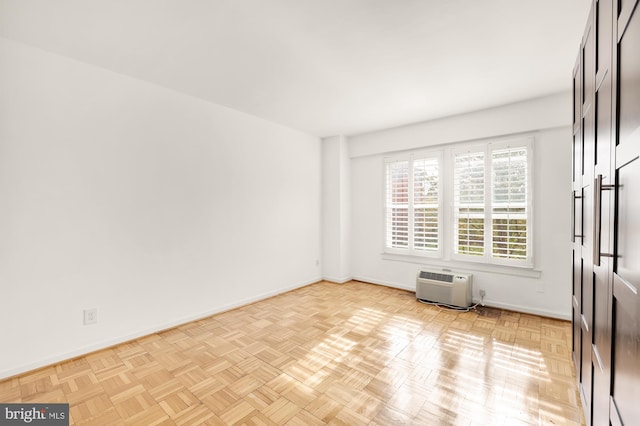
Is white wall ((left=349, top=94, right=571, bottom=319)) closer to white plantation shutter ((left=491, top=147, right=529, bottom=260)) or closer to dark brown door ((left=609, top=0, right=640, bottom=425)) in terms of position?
white plantation shutter ((left=491, top=147, right=529, bottom=260))

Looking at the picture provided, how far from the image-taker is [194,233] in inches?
131

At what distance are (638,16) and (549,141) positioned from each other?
10.5 feet

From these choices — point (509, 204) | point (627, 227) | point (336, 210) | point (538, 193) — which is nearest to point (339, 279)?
point (336, 210)

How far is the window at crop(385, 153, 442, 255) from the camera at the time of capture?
13.9 feet

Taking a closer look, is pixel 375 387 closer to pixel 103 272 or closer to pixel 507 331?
pixel 507 331

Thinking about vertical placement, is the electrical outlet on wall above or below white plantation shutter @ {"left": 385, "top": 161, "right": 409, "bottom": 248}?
below

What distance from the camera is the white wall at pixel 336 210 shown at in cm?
497

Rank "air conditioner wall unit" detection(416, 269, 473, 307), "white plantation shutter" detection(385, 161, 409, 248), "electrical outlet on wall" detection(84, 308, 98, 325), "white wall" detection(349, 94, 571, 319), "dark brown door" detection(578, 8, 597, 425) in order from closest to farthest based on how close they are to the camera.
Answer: "dark brown door" detection(578, 8, 597, 425)
"electrical outlet on wall" detection(84, 308, 98, 325)
"white wall" detection(349, 94, 571, 319)
"air conditioner wall unit" detection(416, 269, 473, 307)
"white plantation shutter" detection(385, 161, 409, 248)

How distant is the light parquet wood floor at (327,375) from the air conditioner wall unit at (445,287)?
33cm

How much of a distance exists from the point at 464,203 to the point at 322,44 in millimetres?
2816

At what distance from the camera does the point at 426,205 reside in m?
4.31

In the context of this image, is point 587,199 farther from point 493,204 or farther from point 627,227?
point 493,204

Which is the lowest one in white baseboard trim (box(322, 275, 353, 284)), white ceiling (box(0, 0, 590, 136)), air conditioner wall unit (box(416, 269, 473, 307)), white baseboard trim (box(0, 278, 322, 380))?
white baseboard trim (box(0, 278, 322, 380))

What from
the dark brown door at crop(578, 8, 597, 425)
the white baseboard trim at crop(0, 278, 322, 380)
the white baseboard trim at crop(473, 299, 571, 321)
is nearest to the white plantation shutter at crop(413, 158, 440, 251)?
the white baseboard trim at crop(473, 299, 571, 321)
